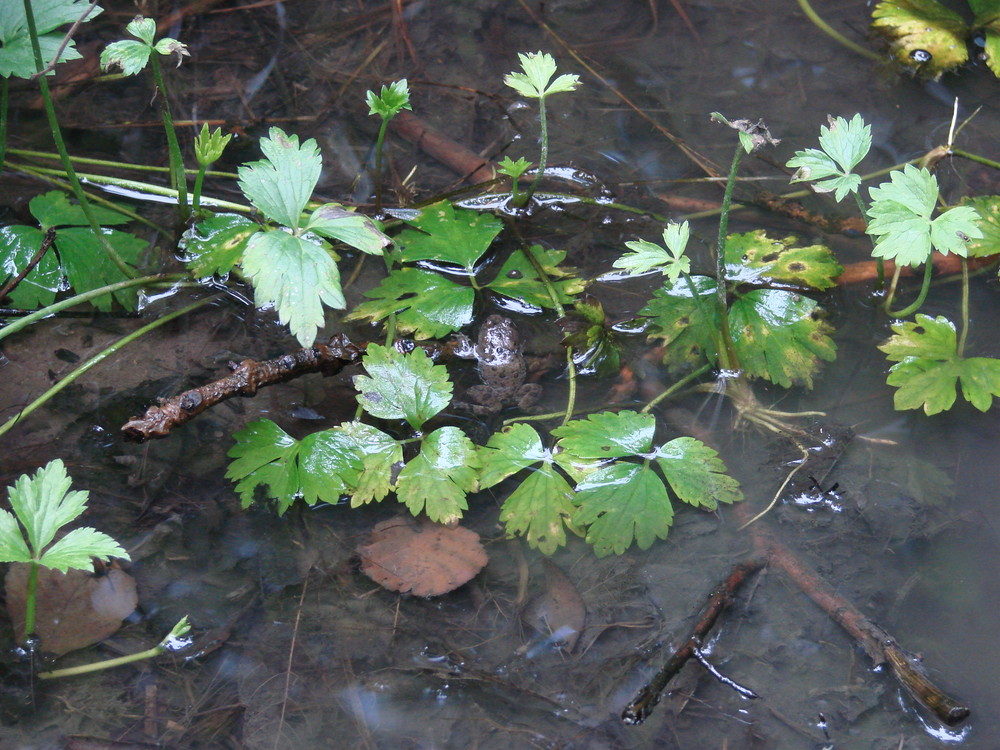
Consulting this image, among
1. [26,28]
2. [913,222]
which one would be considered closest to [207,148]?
[26,28]

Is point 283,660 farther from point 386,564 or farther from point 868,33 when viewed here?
point 868,33

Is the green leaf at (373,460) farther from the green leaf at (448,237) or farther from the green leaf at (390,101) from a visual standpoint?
the green leaf at (390,101)

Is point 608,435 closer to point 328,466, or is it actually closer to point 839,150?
point 328,466

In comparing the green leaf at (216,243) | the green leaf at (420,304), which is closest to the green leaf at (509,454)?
the green leaf at (420,304)

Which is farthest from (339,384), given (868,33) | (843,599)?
(868,33)

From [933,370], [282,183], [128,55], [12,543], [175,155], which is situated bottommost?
[933,370]

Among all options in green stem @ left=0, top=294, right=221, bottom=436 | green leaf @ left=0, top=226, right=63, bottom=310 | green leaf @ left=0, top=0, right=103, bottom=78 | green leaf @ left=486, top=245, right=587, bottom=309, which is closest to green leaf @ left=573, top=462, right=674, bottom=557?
green leaf @ left=486, top=245, right=587, bottom=309
